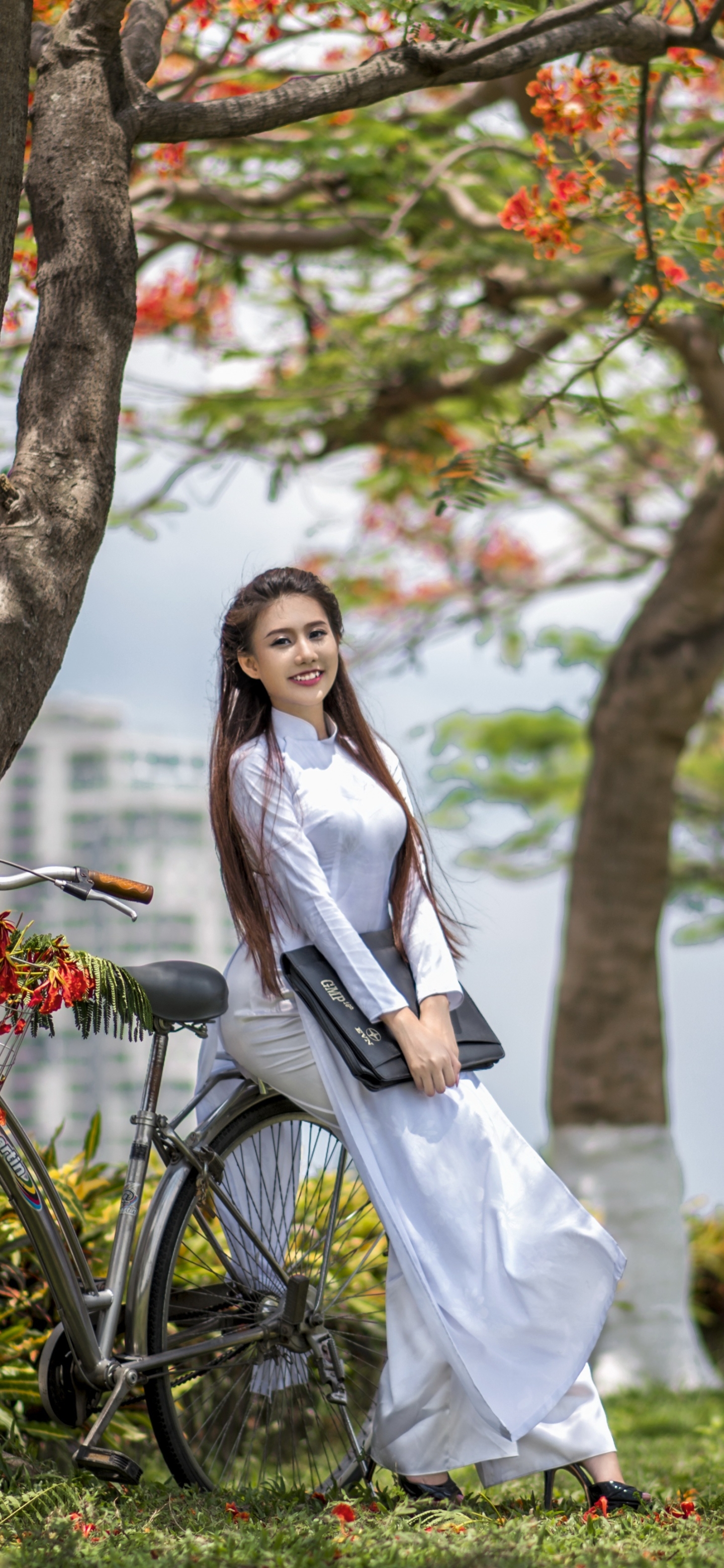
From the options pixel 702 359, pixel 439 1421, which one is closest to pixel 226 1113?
pixel 439 1421

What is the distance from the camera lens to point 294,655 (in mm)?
2529

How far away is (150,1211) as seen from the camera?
240 centimetres

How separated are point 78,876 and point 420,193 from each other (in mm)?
3001

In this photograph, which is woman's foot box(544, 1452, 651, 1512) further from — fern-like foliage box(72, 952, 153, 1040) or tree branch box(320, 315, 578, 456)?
tree branch box(320, 315, 578, 456)

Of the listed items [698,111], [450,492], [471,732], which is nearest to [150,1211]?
[450,492]

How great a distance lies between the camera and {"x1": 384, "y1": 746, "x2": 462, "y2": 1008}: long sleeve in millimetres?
2424

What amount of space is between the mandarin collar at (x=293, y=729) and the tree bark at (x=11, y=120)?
868mm

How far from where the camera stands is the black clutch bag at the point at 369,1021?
→ 2271 mm

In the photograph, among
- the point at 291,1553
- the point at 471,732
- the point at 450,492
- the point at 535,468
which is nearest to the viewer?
the point at 291,1553

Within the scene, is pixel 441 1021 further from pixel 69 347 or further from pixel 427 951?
pixel 69 347

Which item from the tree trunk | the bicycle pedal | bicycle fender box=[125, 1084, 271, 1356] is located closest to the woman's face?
bicycle fender box=[125, 1084, 271, 1356]

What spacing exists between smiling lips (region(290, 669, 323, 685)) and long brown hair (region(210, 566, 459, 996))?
0.12 meters

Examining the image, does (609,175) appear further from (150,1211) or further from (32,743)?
(32,743)

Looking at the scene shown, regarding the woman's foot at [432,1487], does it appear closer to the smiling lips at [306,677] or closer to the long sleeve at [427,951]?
the long sleeve at [427,951]
